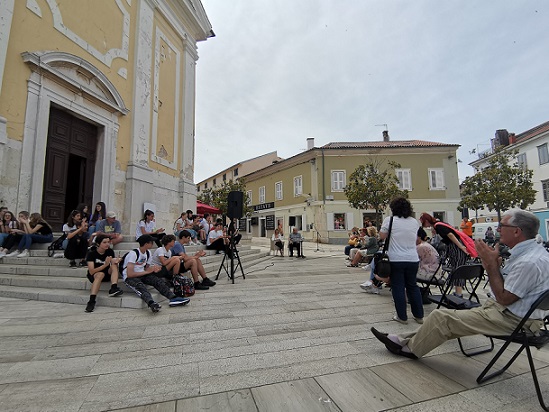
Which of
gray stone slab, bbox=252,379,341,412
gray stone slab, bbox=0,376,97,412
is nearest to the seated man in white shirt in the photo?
gray stone slab, bbox=252,379,341,412

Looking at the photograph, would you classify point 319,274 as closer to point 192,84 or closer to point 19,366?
point 19,366

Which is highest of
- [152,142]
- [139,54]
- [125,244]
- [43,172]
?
[139,54]

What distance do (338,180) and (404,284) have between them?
1995 cm

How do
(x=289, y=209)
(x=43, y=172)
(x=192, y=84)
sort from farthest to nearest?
(x=289, y=209) → (x=192, y=84) → (x=43, y=172)

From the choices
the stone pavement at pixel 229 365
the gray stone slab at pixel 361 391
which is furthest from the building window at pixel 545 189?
the gray stone slab at pixel 361 391

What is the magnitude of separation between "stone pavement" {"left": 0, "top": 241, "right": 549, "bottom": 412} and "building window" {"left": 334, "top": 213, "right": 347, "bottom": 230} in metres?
18.3

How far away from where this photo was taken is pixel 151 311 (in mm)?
3758

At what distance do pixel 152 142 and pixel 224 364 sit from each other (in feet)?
30.6

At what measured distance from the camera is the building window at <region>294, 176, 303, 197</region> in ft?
79.7

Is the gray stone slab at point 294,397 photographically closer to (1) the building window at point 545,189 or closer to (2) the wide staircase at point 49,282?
(2) the wide staircase at point 49,282

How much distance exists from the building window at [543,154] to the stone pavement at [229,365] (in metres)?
27.9

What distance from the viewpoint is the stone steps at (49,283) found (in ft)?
13.4

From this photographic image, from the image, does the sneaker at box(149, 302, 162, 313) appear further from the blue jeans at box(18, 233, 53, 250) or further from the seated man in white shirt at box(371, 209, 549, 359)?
the blue jeans at box(18, 233, 53, 250)

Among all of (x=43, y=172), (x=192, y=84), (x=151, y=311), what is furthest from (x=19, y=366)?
(x=192, y=84)
